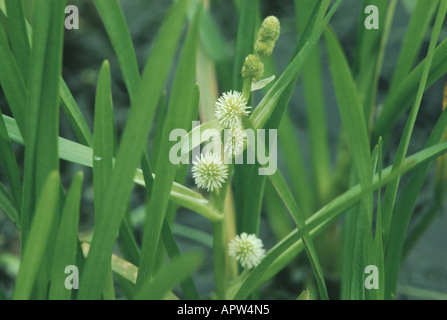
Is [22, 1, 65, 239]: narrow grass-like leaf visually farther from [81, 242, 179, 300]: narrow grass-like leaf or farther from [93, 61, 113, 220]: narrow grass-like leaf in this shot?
[81, 242, 179, 300]: narrow grass-like leaf

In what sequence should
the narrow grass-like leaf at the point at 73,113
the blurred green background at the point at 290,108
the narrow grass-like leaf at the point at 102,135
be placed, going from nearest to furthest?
1. the narrow grass-like leaf at the point at 102,135
2. the narrow grass-like leaf at the point at 73,113
3. the blurred green background at the point at 290,108

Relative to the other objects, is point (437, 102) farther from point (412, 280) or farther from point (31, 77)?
point (31, 77)

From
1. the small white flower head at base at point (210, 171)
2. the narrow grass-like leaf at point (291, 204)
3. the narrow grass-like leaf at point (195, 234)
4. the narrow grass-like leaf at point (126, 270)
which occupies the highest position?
the narrow grass-like leaf at point (195, 234)

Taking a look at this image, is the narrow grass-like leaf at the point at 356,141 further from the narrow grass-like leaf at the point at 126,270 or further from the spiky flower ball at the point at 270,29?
the narrow grass-like leaf at the point at 126,270

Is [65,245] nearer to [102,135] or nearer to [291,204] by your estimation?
[102,135]

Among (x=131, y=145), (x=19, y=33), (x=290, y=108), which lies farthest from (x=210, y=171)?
(x=290, y=108)

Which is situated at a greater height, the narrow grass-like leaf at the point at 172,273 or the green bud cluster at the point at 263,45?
the green bud cluster at the point at 263,45

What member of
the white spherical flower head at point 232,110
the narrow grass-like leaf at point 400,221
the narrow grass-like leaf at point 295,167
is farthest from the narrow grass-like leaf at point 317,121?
the white spherical flower head at point 232,110
